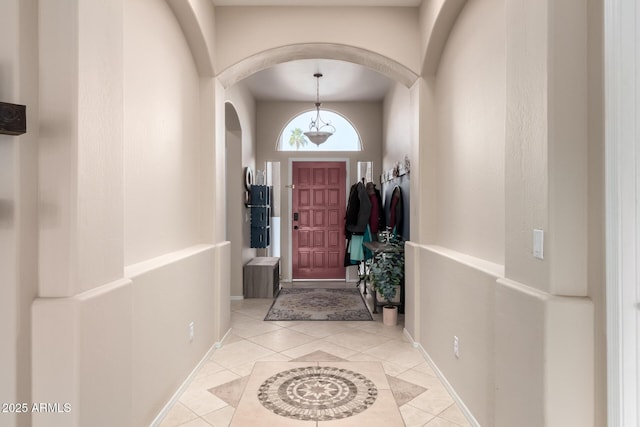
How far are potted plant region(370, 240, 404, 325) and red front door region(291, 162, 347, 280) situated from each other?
262 centimetres

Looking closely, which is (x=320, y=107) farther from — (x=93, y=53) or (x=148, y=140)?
(x=93, y=53)

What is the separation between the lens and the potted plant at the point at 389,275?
412 cm

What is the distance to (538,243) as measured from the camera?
150 centimetres

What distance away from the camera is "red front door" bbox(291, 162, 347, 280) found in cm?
677

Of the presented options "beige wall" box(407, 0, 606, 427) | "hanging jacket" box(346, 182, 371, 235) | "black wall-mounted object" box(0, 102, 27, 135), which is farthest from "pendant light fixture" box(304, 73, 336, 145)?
"black wall-mounted object" box(0, 102, 27, 135)

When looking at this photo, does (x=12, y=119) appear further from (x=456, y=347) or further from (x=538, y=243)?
(x=456, y=347)

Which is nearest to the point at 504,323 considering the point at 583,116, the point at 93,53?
the point at 583,116

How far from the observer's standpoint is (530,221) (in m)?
1.56

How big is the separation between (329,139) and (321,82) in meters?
1.28

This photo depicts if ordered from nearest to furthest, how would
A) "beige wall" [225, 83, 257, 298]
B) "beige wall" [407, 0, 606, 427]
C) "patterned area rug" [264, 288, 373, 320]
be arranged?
"beige wall" [407, 0, 606, 427], "patterned area rug" [264, 288, 373, 320], "beige wall" [225, 83, 257, 298]


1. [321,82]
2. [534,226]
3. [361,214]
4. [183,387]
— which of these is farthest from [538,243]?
[321,82]

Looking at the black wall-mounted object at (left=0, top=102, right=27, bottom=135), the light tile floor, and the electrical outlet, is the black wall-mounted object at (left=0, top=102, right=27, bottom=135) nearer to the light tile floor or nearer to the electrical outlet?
the light tile floor

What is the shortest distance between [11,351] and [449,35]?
3153 millimetres

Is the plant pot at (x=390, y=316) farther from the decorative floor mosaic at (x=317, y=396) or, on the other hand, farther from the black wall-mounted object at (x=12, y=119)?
the black wall-mounted object at (x=12, y=119)
